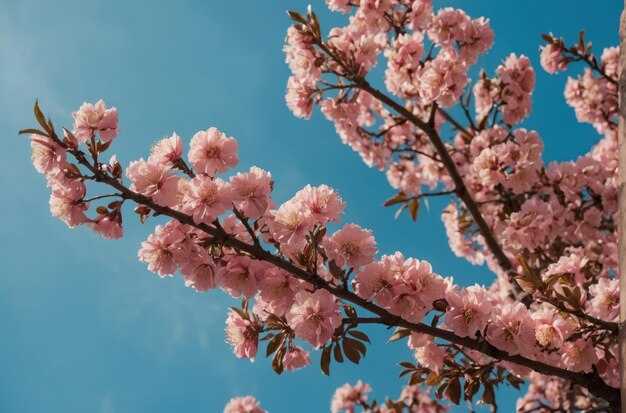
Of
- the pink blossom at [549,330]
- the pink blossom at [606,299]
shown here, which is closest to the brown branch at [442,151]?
the pink blossom at [606,299]

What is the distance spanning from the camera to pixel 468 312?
2.37 metres

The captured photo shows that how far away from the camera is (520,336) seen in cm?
238

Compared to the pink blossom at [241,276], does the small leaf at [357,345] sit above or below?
below

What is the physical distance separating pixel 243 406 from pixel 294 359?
3.86 metres

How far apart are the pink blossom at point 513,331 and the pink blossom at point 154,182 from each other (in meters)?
1.45

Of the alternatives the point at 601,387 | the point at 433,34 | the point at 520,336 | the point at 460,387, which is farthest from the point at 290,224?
the point at 433,34

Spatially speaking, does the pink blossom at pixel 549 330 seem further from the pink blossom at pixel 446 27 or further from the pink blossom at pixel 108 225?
the pink blossom at pixel 446 27

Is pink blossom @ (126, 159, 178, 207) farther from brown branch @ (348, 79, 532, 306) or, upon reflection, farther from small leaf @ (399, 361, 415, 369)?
brown branch @ (348, 79, 532, 306)

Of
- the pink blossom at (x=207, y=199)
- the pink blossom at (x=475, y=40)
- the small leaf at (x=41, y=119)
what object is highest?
the pink blossom at (x=475, y=40)

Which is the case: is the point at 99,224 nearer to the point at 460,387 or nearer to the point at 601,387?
the point at 460,387

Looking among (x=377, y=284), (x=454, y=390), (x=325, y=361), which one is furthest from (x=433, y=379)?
(x=377, y=284)

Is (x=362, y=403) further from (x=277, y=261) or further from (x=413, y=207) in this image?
(x=277, y=261)

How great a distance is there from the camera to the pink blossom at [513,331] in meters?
2.38

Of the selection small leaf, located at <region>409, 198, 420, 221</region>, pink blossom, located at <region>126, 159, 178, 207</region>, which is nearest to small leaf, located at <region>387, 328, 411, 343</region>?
pink blossom, located at <region>126, 159, 178, 207</region>
